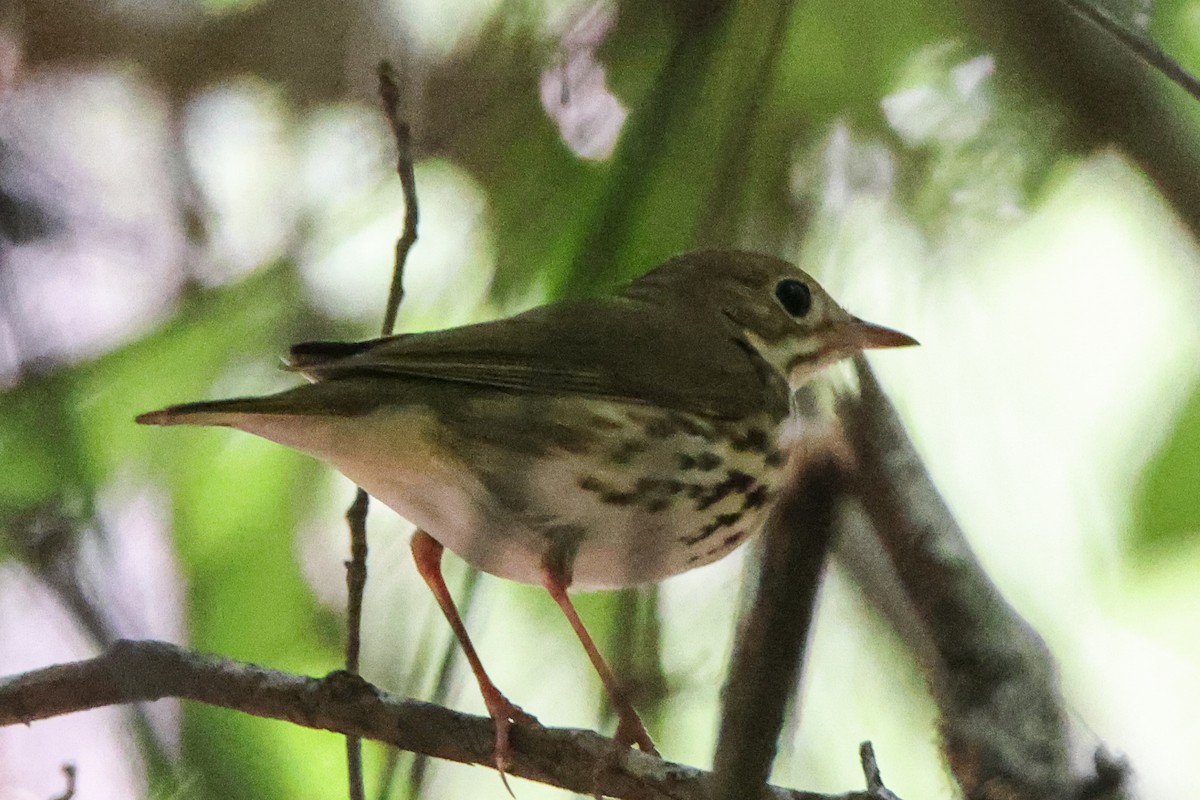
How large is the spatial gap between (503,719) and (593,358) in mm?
632

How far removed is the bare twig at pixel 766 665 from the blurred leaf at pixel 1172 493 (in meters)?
0.85

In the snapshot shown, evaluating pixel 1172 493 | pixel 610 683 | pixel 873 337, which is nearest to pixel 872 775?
pixel 610 683

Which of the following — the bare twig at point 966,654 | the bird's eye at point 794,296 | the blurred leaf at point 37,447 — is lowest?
the bare twig at point 966,654

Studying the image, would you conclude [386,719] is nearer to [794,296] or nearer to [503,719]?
[503,719]

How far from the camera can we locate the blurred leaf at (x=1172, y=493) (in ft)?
5.58

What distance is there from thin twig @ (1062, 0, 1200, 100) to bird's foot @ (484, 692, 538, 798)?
124 centimetres

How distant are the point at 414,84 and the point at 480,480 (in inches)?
25.2

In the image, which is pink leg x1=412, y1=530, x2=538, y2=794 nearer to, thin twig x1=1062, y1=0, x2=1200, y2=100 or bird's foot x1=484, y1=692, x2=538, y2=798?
bird's foot x1=484, y1=692, x2=538, y2=798

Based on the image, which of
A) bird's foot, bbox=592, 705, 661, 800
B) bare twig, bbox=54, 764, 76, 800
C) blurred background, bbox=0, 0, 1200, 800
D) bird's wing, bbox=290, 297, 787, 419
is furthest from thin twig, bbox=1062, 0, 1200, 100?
bare twig, bbox=54, 764, 76, 800

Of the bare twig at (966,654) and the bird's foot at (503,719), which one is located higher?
the bird's foot at (503,719)

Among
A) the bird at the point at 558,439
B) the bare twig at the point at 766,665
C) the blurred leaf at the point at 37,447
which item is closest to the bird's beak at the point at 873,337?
the bird at the point at 558,439

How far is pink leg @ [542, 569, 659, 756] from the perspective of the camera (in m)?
1.56

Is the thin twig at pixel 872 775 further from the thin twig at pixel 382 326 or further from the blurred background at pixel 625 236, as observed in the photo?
the thin twig at pixel 382 326

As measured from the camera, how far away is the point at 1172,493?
1734 mm
